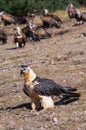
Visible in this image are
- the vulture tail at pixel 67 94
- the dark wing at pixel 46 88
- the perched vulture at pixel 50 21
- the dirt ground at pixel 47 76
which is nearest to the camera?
the dirt ground at pixel 47 76

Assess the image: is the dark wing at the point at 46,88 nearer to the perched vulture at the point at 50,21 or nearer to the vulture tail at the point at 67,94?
the vulture tail at the point at 67,94

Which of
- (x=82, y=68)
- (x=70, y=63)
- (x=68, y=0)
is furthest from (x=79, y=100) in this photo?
(x=68, y=0)

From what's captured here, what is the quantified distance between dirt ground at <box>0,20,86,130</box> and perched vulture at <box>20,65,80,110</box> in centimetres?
19

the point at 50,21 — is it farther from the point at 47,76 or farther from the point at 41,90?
the point at 41,90

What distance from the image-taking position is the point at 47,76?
599 inches

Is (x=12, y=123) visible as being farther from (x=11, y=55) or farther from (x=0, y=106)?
(x=11, y=55)

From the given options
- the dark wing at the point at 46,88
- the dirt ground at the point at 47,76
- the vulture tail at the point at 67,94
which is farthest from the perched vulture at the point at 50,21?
the dark wing at the point at 46,88

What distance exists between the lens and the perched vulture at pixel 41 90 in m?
10.5

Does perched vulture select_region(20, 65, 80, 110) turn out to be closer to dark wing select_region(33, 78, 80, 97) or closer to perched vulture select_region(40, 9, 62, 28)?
dark wing select_region(33, 78, 80, 97)

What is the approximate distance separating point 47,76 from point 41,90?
475 centimetres

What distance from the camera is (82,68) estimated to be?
15227 mm

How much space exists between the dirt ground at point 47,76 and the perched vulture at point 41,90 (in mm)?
188

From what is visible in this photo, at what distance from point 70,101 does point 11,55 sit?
1189 centimetres

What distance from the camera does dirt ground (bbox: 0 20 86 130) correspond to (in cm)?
984
